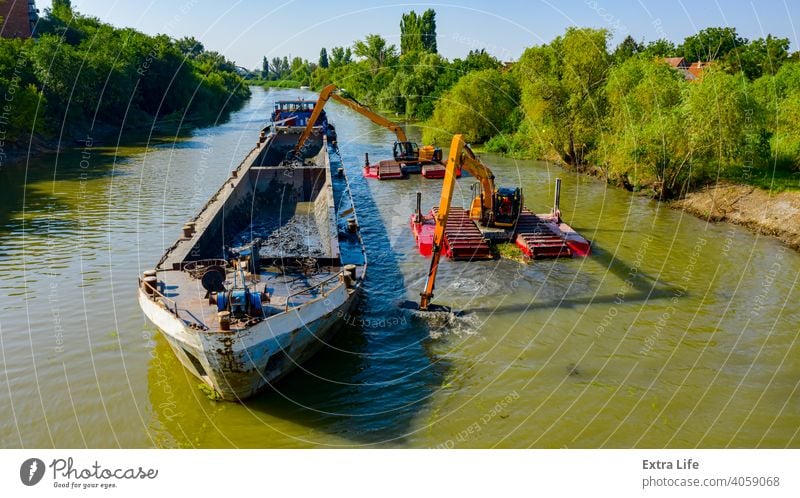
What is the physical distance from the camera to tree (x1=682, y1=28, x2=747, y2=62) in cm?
6383

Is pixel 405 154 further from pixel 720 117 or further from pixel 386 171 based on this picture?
pixel 720 117

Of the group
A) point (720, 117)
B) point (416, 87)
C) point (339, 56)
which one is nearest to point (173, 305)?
point (720, 117)

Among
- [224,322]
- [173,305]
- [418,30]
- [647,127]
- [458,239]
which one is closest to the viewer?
[224,322]

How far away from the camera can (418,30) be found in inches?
2968

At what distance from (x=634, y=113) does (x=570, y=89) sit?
6.77 metres

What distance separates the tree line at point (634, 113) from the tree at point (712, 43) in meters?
2.88

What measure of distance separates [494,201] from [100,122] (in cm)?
4857

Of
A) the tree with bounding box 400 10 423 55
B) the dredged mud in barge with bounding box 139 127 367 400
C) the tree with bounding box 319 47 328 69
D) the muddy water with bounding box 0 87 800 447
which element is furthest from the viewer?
the tree with bounding box 319 47 328 69

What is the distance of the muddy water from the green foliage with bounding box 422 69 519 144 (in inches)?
1033

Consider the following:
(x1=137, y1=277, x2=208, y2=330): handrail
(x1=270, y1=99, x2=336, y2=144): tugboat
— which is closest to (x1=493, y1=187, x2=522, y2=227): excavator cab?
(x1=137, y1=277, x2=208, y2=330): handrail

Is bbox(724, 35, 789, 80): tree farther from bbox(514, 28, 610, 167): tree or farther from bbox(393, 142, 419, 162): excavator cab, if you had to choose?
bbox(393, 142, 419, 162): excavator cab

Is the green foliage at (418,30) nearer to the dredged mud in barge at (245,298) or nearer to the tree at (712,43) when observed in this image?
the tree at (712,43)

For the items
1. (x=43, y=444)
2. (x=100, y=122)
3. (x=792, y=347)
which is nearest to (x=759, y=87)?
(x=792, y=347)

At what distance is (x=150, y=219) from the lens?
81.0 feet
